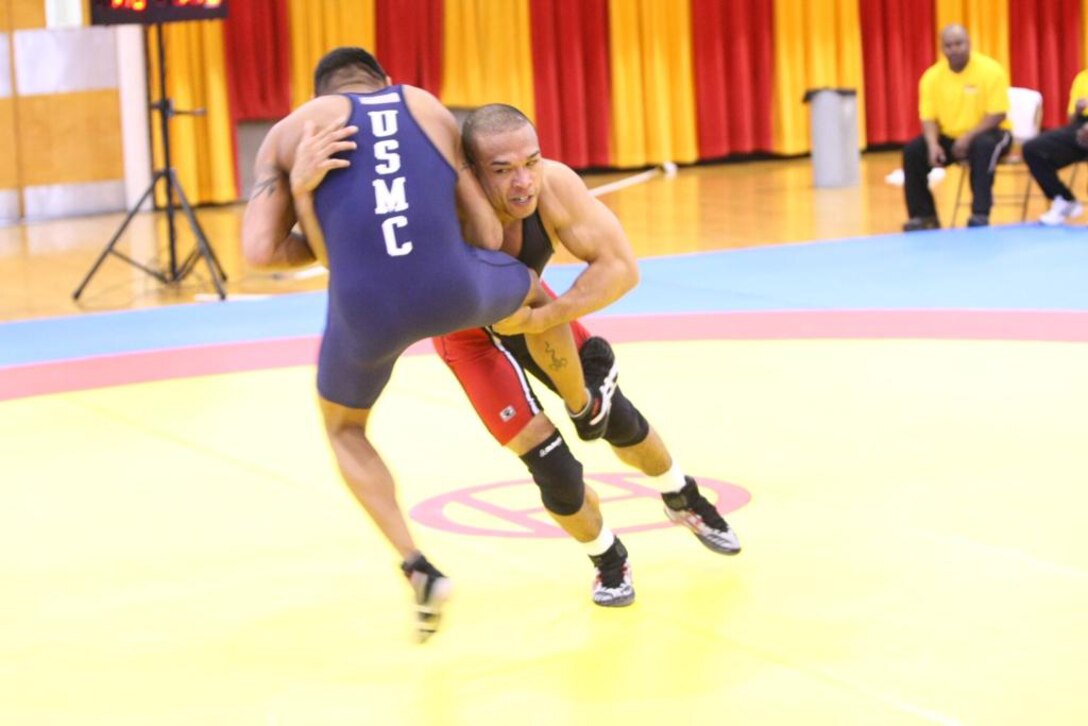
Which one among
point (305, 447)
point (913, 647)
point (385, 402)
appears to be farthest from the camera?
point (385, 402)

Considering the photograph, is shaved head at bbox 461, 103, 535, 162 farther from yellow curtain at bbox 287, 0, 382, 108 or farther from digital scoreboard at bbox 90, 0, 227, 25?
yellow curtain at bbox 287, 0, 382, 108

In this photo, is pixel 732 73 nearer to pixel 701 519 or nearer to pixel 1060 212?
pixel 1060 212

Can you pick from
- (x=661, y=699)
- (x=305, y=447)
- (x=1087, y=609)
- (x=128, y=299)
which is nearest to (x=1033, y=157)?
(x=128, y=299)

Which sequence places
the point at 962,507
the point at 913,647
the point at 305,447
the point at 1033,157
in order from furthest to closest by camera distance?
1. the point at 1033,157
2. the point at 305,447
3. the point at 962,507
4. the point at 913,647

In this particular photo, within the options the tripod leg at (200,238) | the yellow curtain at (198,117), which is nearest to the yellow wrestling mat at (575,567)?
the tripod leg at (200,238)

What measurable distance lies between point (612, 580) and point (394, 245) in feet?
3.10

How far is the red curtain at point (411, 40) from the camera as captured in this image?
14.0m

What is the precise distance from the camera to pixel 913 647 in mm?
3369

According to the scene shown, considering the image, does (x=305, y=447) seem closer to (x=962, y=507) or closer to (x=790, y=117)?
(x=962, y=507)

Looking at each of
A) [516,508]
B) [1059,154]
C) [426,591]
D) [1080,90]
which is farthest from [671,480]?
[1080,90]

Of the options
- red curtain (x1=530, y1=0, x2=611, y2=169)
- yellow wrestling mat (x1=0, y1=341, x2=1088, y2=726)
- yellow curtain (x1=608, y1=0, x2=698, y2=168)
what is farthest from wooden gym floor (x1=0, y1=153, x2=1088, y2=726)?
yellow curtain (x1=608, y1=0, x2=698, y2=168)

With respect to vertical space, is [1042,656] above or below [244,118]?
below

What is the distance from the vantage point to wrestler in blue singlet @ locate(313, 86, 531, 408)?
333 centimetres

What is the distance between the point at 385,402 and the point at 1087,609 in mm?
3122
